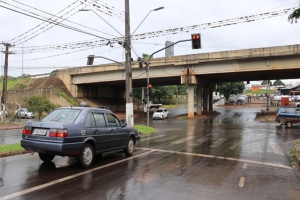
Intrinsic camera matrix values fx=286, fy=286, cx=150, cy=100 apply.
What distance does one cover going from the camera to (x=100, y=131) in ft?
28.3

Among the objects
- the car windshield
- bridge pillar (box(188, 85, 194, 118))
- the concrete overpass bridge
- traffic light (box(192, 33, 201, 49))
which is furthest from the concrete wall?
the car windshield

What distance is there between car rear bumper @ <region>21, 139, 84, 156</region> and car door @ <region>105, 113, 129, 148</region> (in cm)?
160

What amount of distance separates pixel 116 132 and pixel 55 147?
2556 millimetres

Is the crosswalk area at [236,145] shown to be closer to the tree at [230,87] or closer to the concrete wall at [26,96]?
the concrete wall at [26,96]

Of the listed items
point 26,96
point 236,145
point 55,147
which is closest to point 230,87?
point 26,96

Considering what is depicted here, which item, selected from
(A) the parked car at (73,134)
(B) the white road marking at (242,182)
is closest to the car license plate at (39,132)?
(A) the parked car at (73,134)

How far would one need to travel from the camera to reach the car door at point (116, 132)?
30.5 ft

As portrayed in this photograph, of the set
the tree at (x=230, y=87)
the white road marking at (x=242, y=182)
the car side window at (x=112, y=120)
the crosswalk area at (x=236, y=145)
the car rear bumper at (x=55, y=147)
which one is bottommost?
the crosswalk area at (x=236, y=145)

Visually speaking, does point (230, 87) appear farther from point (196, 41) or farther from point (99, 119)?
point (99, 119)

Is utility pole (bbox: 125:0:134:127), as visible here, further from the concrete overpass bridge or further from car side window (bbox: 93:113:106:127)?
the concrete overpass bridge

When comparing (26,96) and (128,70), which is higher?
(128,70)

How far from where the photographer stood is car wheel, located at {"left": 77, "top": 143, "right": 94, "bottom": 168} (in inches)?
310

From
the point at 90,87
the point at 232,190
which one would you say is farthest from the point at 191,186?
the point at 90,87

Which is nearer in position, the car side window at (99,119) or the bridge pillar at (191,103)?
the car side window at (99,119)
